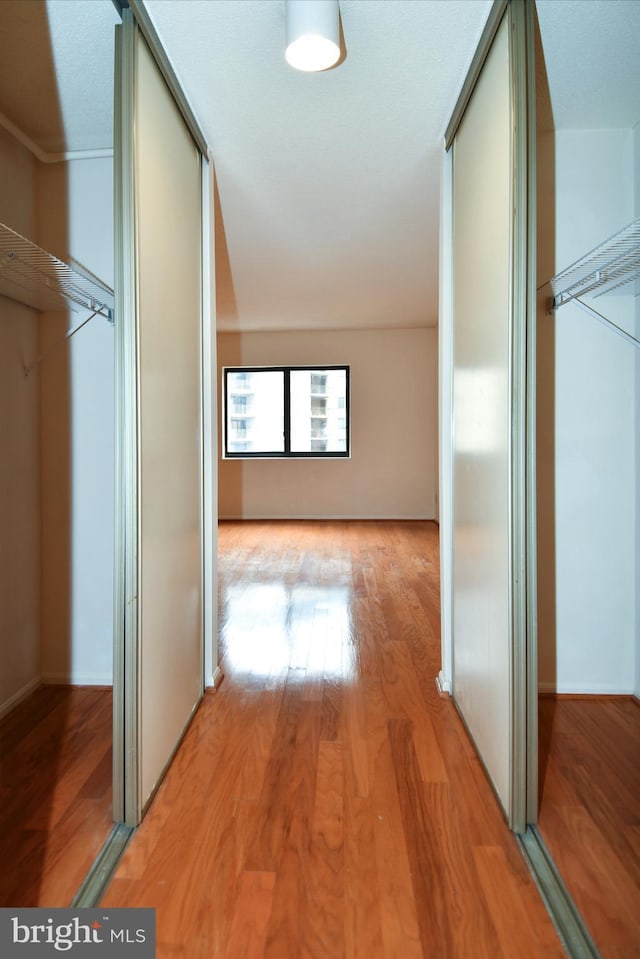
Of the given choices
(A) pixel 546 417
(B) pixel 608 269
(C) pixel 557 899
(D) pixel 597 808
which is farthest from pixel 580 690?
(B) pixel 608 269

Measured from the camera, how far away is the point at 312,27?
1586mm

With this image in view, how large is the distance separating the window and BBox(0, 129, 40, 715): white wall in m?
4.76

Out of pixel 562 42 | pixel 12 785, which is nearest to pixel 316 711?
pixel 12 785

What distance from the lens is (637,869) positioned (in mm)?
1419

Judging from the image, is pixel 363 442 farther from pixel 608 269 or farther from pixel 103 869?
pixel 103 869

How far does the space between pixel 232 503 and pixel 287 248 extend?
4.14m

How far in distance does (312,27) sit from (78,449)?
181 cm

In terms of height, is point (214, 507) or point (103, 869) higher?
point (214, 507)

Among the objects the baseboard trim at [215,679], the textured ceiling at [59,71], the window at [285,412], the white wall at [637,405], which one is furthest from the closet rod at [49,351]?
the window at [285,412]

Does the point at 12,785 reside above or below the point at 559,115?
below

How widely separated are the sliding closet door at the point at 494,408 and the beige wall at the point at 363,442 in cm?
496

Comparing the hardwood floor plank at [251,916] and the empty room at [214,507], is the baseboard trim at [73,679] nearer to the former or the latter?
the empty room at [214,507]

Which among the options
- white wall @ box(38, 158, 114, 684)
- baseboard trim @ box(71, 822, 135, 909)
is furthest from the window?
baseboard trim @ box(71, 822, 135, 909)

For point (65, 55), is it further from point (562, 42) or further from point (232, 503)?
point (232, 503)
